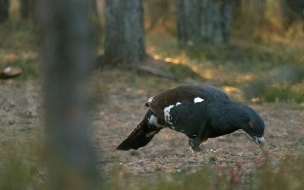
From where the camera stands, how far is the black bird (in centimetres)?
645

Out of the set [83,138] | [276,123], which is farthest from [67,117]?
[276,123]

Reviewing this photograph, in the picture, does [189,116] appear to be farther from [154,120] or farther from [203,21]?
[203,21]

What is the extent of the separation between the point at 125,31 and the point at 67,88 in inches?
348

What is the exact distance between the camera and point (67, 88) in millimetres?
2992

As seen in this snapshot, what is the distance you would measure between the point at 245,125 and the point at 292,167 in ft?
6.09

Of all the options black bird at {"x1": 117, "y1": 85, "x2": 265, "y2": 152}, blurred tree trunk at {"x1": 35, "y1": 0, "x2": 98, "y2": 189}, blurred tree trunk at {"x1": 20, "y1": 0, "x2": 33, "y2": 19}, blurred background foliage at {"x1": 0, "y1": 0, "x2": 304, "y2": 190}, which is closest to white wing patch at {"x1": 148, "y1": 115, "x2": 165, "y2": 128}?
black bird at {"x1": 117, "y1": 85, "x2": 265, "y2": 152}

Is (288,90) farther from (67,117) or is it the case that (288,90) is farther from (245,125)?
(67,117)

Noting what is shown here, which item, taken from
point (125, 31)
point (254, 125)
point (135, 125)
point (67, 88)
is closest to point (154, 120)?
point (254, 125)

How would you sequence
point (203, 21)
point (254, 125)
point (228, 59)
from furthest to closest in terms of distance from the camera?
point (203, 21), point (228, 59), point (254, 125)

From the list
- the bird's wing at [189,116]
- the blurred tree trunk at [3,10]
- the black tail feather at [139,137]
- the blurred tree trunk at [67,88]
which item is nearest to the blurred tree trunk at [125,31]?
the black tail feather at [139,137]

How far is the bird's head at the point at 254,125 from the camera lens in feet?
20.8

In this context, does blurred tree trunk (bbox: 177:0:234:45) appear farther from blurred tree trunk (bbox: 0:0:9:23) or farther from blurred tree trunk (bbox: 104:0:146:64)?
blurred tree trunk (bbox: 0:0:9:23)

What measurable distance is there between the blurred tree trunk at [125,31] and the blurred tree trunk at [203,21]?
4.38 metres

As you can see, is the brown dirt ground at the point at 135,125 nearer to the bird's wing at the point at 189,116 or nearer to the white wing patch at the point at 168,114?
the bird's wing at the point at 189,116
